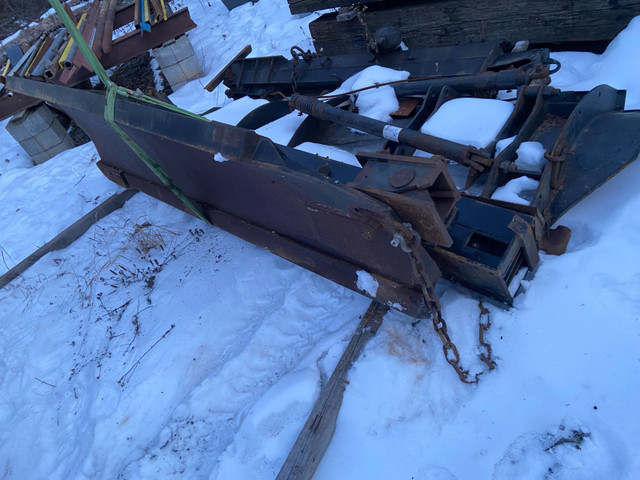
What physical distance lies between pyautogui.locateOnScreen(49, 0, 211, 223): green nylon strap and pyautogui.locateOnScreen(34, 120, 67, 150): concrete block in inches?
190

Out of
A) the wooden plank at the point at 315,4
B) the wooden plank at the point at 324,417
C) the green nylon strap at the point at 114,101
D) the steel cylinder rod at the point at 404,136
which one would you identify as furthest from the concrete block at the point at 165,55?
the wooden plank at the point at 324,417

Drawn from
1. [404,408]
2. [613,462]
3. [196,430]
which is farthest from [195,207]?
[613,462]

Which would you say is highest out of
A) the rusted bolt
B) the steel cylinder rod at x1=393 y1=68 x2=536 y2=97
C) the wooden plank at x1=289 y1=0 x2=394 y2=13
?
the wooden plank at x1=289 y1=0 x2=394 y2=13

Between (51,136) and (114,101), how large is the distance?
5.27 m

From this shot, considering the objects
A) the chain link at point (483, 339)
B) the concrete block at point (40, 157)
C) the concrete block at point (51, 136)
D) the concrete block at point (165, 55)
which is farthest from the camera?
the concrete block at point (165, 55)

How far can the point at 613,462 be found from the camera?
1786mm

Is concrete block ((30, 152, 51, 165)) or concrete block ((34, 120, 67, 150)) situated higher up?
concrete block ((34, 120, 67, 150))

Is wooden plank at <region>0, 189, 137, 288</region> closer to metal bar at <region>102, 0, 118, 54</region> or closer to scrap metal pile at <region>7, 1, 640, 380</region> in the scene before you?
scrap metal pile at <region>7, 1, 640, 380</region>

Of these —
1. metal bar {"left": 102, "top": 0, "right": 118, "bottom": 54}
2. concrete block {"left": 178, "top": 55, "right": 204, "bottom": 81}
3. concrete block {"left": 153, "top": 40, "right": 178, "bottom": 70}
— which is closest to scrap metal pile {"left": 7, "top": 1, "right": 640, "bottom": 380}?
metal bar {"left": 102, "top": 0, "right": 118, "bottom": 54}

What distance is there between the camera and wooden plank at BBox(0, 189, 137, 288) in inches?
163

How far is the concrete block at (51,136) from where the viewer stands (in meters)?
6.89

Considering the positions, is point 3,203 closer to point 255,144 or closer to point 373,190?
point 255,144

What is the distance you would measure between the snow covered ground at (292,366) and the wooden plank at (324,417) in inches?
2.7

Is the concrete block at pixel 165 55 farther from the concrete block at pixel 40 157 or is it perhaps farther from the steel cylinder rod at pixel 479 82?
the steel cylinder rod at pixel 479 82
